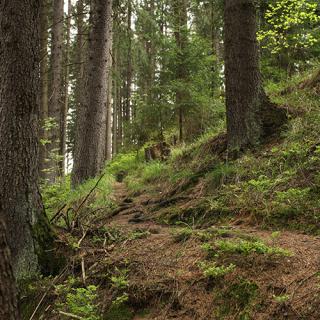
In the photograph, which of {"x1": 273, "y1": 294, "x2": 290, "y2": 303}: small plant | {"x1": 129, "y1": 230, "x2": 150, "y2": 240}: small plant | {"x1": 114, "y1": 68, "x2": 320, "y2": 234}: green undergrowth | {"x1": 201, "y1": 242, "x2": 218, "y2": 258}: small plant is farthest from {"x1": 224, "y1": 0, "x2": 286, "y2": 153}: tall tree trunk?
{"x1": 273, "y1": 294, "x2": 290, "y2": 303}: small plant

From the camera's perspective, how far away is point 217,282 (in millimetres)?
3604

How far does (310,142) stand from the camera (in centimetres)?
606

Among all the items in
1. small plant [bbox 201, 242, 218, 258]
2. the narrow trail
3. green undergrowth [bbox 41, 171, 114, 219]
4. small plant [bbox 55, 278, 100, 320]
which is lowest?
small plant [bbox 55, 278, 100, 320]

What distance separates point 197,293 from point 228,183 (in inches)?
115

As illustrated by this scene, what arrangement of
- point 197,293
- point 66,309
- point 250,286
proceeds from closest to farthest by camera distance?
point 250,286 → point 197,293 → point 66,309

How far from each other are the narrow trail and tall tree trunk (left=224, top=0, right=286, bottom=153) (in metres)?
2.54

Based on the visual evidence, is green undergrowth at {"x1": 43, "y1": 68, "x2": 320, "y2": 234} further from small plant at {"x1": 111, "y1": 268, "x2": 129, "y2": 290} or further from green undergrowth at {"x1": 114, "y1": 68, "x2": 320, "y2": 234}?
small plant at {"x1": 111, "y1": 268, "x2": 129, "y2": 290}

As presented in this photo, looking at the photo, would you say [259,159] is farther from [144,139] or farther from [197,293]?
[144,139]

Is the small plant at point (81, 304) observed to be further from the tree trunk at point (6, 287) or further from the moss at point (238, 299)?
the tree trunk at point (6, 287)

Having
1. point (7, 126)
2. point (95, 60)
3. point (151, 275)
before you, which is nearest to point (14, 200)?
point (7, 126)

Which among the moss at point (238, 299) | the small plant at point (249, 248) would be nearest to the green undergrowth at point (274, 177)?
the small plant at point (249, 248)

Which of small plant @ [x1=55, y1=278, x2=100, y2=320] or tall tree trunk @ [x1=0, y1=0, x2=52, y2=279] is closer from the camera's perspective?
small plant @ [x1=55, y1=278, x2=100, y2=320]

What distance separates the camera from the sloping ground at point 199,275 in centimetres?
321

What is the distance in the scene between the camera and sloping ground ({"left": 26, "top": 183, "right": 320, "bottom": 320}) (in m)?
3.21
